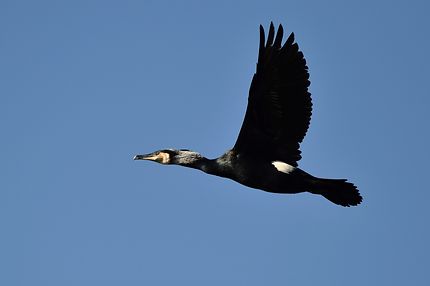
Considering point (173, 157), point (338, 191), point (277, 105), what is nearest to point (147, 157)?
point (173, 157)

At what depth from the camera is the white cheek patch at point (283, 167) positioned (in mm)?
12188

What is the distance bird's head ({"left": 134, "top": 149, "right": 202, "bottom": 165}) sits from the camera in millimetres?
12883

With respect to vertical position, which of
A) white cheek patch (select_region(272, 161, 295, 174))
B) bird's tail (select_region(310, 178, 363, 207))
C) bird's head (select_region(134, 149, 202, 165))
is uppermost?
bird's head (select_region(134, 149, 202, 165))

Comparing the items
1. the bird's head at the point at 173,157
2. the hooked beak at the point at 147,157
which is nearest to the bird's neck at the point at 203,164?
the bird's head at the point at 173,157

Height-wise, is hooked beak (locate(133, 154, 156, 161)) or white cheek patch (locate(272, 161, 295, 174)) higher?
hooked beak (locate(133, 154, 156, 161))

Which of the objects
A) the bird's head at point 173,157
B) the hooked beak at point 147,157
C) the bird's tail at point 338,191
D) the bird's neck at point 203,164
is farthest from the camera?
the hooked beak at point 147,157

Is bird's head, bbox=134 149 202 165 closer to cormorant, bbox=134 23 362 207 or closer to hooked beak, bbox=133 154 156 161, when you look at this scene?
hooked beak, bbox=133 154 156 161

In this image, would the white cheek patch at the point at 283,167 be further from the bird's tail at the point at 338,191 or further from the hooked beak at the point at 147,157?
the hooked beak at the point at 147,157

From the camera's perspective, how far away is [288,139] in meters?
12.3

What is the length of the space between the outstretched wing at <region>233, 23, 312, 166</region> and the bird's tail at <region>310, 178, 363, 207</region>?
0.42m

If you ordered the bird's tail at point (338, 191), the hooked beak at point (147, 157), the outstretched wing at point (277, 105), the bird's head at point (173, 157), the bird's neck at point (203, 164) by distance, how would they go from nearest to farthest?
1. the outstretched wing at point (277, 105)
2. the bird's tail at point (338, 191)
3. the bird's neck at point (203, 164)
4. the bird's head at point (173, 157)
5. the hooked beak at point (147, 157)

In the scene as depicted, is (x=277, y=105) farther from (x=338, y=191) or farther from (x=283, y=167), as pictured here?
(x=338, y=191)

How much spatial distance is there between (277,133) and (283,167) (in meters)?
0.41

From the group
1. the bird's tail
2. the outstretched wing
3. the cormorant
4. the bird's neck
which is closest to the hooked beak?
the bird's neck
